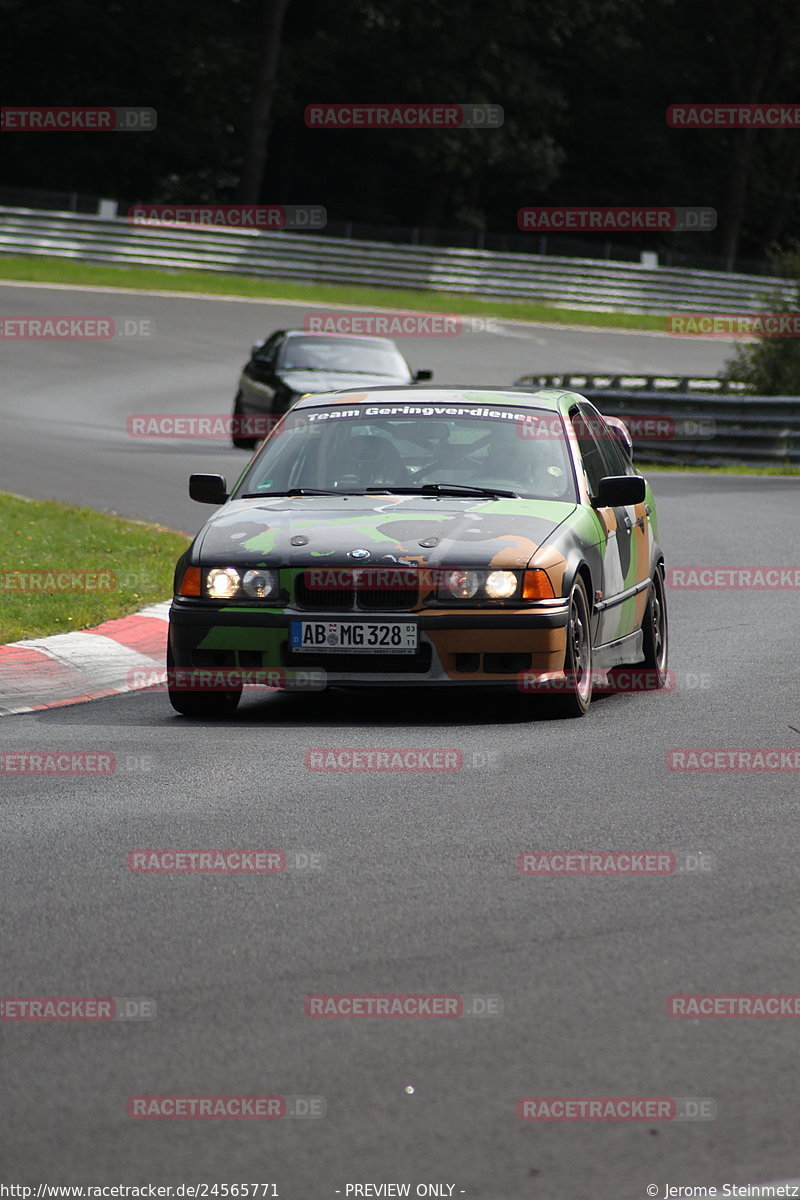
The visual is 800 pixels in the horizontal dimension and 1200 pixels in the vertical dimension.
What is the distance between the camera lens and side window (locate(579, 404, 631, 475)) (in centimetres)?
1055

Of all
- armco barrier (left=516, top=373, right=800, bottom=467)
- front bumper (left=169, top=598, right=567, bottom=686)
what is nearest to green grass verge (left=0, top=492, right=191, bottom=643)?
front bumper (left=169, top=598, right=567, bottom=686)

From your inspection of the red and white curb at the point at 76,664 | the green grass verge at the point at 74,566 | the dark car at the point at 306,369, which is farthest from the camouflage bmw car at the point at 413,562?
the dark car at the point at 306,369

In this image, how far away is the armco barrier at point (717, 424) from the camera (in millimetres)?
25328

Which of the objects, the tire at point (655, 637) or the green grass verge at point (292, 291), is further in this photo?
the green grass verge at point (292, 291)

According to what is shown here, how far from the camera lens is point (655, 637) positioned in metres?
10.5

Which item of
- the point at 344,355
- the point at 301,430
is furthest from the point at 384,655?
the point at 344,355

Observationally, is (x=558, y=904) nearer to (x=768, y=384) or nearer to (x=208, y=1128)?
(x=208, y=1128)

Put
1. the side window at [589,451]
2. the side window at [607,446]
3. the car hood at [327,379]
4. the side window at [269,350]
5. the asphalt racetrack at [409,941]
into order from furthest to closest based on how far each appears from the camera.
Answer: the side window at [269,350] → the car hood at [327,379] → the side window at [607,446] → the side window at [589,451] → the asphalt racetrack at [409,941]

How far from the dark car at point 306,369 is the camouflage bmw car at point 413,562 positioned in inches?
548

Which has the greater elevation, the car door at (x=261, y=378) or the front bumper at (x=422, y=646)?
the car door at (x=261, y=378)

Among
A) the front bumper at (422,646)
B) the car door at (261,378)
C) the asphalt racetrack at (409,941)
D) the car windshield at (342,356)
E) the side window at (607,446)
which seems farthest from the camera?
the car windshield at (342,356)

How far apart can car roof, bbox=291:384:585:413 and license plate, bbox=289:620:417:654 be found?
182 cm

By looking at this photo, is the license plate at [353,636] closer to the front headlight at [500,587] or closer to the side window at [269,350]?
the front headlight at [500,587]

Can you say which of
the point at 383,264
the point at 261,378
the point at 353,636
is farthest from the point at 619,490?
the point at 383,264
